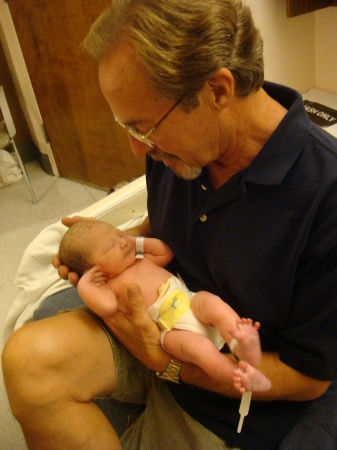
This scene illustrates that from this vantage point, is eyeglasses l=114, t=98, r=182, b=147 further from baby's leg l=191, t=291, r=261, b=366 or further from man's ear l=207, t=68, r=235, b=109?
baby's leg l=191, t=291, r=261, b=366

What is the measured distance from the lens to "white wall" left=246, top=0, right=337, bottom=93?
192 cm

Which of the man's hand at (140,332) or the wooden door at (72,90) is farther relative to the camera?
the wooden door at (72,90)

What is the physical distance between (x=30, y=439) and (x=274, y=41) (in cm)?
189

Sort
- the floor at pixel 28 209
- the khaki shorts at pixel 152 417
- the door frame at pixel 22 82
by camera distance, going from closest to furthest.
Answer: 1. the khaki shorts at pixel 152 417
2. the floor at pixel 28 209
3. the door frame at pixel 22 82

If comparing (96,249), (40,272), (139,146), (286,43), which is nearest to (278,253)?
(139,146)

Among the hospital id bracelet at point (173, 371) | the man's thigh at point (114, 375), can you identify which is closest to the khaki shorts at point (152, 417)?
the man's thigh at point (114, 375)

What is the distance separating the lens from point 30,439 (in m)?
0.99

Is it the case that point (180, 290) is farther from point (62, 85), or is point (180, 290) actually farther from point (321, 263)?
point (62, 85)

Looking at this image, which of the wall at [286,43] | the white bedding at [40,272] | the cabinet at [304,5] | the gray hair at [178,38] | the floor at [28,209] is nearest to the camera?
the gray hair at [178,38]

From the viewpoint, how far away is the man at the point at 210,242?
798 millimetres

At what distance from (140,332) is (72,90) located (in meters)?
1.92

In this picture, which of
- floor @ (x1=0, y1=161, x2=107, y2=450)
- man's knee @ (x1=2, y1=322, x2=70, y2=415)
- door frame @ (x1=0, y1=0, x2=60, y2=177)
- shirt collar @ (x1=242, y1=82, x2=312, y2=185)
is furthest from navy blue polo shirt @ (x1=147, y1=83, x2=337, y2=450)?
door frame @ (x1=0, y1=0, x2=60, y2=177)

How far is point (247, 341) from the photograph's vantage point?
833 millimetres

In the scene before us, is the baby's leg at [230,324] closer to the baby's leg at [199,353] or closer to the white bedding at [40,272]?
the baby's leg at [199,353]
